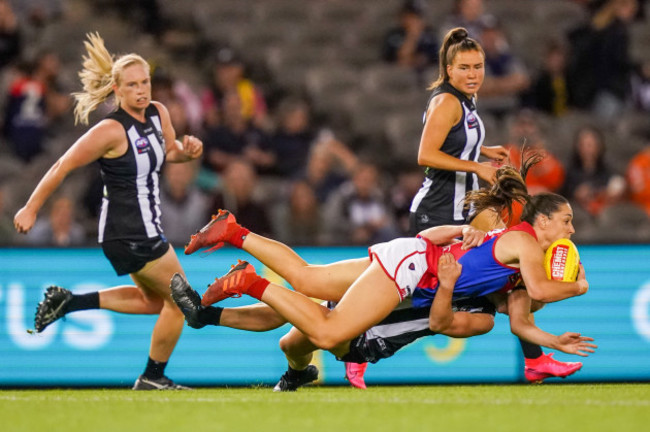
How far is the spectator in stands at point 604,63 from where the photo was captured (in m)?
12.1

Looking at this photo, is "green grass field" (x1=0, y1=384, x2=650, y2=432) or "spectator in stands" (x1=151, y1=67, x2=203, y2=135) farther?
"spectator in stands" (x1=151, y1=67, x2=203, y2=135)

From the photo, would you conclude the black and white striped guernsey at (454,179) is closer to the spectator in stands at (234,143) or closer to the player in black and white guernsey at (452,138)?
the player in black and white guernsey at (452,138)

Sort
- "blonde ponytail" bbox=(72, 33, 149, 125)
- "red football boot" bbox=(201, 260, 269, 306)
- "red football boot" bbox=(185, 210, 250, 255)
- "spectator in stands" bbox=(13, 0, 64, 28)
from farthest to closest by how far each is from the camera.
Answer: "spectator in stands" bbox=(13, 0, 64, 28) < "blonde ponytail" bbox=(72, 33, 149, 125) < "red football boot" bbox=(185, 210, 250, 255) < "red football boot" bbox=(201, 260, 269, 306)

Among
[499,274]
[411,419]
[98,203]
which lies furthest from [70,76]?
[411,419]

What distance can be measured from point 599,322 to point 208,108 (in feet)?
18.4

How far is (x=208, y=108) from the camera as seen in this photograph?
1211 cm

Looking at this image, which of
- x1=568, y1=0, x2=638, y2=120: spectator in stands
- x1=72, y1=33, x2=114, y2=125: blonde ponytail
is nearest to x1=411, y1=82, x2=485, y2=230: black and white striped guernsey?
x1=72, y1=33, x2=114, y2=125: blonde ponytail

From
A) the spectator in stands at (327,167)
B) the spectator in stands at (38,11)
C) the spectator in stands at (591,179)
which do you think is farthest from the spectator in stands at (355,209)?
the spectator in stands at (38,11)

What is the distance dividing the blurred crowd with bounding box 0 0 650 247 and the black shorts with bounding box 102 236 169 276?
2842 millimetres

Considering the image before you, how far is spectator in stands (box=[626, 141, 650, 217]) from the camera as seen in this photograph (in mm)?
10984

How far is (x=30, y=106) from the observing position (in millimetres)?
12039

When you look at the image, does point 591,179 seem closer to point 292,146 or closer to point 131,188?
point 292,146

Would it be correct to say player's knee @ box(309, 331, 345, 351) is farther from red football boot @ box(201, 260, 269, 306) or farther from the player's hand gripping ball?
the player's hand gripping ball

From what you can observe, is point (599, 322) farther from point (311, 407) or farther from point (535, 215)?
point (311, 407)
